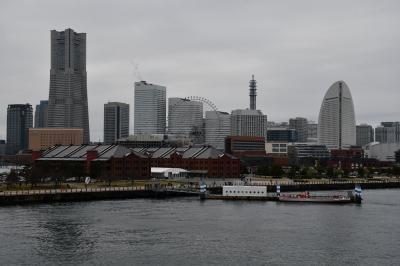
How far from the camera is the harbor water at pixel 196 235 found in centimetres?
5859

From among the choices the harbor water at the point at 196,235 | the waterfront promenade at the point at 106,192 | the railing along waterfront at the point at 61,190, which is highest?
the railing along waterfront at the point at 61,190

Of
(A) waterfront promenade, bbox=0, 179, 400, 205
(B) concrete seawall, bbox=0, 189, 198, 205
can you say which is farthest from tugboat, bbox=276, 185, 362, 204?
(B) concrete seawall, bbox=0, 189, 198, 205

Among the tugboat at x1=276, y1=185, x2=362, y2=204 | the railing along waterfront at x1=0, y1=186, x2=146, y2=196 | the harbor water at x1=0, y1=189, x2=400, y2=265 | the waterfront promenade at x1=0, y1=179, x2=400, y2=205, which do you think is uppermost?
the railing along waterfront at x1=0, y1=186, x2=146, y2=196

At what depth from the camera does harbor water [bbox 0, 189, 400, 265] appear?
192 feet

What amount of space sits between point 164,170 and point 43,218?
89940mm

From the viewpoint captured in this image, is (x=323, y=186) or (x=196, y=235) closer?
(x=196, y=235)

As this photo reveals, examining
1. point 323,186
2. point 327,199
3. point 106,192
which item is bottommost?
point 327,199

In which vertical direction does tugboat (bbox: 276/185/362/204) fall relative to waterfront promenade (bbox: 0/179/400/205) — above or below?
below

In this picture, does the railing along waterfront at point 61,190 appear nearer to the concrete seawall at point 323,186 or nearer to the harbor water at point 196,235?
the harbor water at point 196,235

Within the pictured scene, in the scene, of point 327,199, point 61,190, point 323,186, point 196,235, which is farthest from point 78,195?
point 323,186

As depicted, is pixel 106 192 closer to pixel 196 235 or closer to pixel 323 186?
pixel 196 235

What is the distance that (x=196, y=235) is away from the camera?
71000mm

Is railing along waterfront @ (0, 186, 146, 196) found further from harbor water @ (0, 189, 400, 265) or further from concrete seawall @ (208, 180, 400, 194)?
concrete seawall @ (208, 180, 400, 194)

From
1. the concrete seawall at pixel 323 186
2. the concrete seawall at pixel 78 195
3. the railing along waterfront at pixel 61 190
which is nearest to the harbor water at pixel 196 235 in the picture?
the concrete seawall at pixel 78 195
